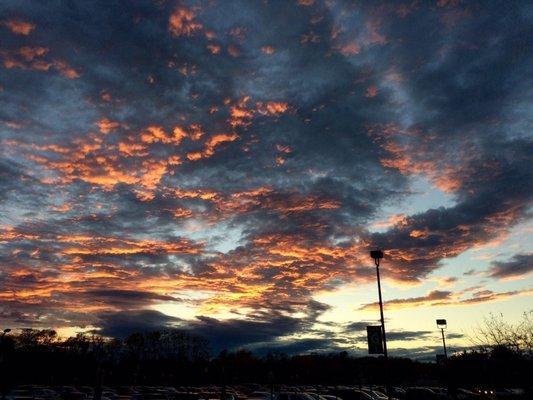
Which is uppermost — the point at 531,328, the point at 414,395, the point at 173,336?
A: the point at 173,336

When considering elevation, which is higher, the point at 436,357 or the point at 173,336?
the point at 173,336

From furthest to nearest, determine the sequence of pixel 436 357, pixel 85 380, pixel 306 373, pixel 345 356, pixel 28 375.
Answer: pixel 345 356
pixel 306 373
pixel 85 380
pixel 28 375
pixel 436 357

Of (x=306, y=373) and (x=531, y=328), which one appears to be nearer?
(x=531, y=328)

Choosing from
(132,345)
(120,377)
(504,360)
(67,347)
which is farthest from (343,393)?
(132,345)

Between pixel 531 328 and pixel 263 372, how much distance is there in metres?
121

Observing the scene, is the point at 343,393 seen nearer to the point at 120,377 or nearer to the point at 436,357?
the point at 436,357

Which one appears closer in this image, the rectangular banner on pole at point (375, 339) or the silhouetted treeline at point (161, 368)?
the rectangular banner on pole at point (375, 339)

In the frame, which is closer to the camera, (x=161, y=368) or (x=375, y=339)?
(x=375, y=339)

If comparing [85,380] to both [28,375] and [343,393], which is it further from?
[343,393]

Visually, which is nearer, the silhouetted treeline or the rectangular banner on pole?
the rectangular banner on pole

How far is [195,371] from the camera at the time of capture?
118375mm

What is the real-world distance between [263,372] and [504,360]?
119 metres

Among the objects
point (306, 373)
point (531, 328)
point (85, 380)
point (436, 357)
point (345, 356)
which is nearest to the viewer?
point (531, 328)

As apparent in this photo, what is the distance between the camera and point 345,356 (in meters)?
184
